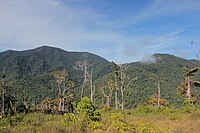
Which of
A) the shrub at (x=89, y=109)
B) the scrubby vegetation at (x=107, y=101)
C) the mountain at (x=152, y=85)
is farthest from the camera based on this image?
the mountain at (x=152, y=85)

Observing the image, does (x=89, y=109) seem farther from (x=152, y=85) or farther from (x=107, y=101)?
(x=152, y=85)

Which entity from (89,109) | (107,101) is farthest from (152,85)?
(89,109)

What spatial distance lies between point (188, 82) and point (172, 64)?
11910 centimetres

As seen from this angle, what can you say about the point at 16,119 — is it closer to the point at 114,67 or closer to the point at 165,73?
the point at 114,67

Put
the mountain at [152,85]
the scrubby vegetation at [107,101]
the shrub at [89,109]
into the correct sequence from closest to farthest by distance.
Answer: the scrubby vegetation at [107,101], the shrub at [89,109], the mountain at [152,85]

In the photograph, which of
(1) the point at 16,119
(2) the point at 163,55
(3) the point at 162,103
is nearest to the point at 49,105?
(3) the point at 162,103

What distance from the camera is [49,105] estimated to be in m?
49.5

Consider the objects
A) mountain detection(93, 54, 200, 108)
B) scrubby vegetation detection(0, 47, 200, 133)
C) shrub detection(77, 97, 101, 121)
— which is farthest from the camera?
Result: mountain detection(93, 54, 200, 108)

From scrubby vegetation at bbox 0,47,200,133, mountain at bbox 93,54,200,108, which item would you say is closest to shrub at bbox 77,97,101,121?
scrubby vegetation at bbox 0,47,200,133

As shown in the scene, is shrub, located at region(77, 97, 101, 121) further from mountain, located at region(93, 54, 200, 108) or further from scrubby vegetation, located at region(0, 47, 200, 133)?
mountain, located at region(93, 54, 200, 108)

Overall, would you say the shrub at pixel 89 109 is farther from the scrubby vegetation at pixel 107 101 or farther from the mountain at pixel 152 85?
the mountain at pixel 152 85

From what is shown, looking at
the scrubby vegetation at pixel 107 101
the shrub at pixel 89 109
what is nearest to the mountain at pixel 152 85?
the scrubby vegetation at pixel 107 101

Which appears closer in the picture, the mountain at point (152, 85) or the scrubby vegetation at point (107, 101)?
the scrubby vegetation at point (107, 101)

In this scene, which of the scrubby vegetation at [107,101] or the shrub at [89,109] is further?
the shrub at [89,109]
